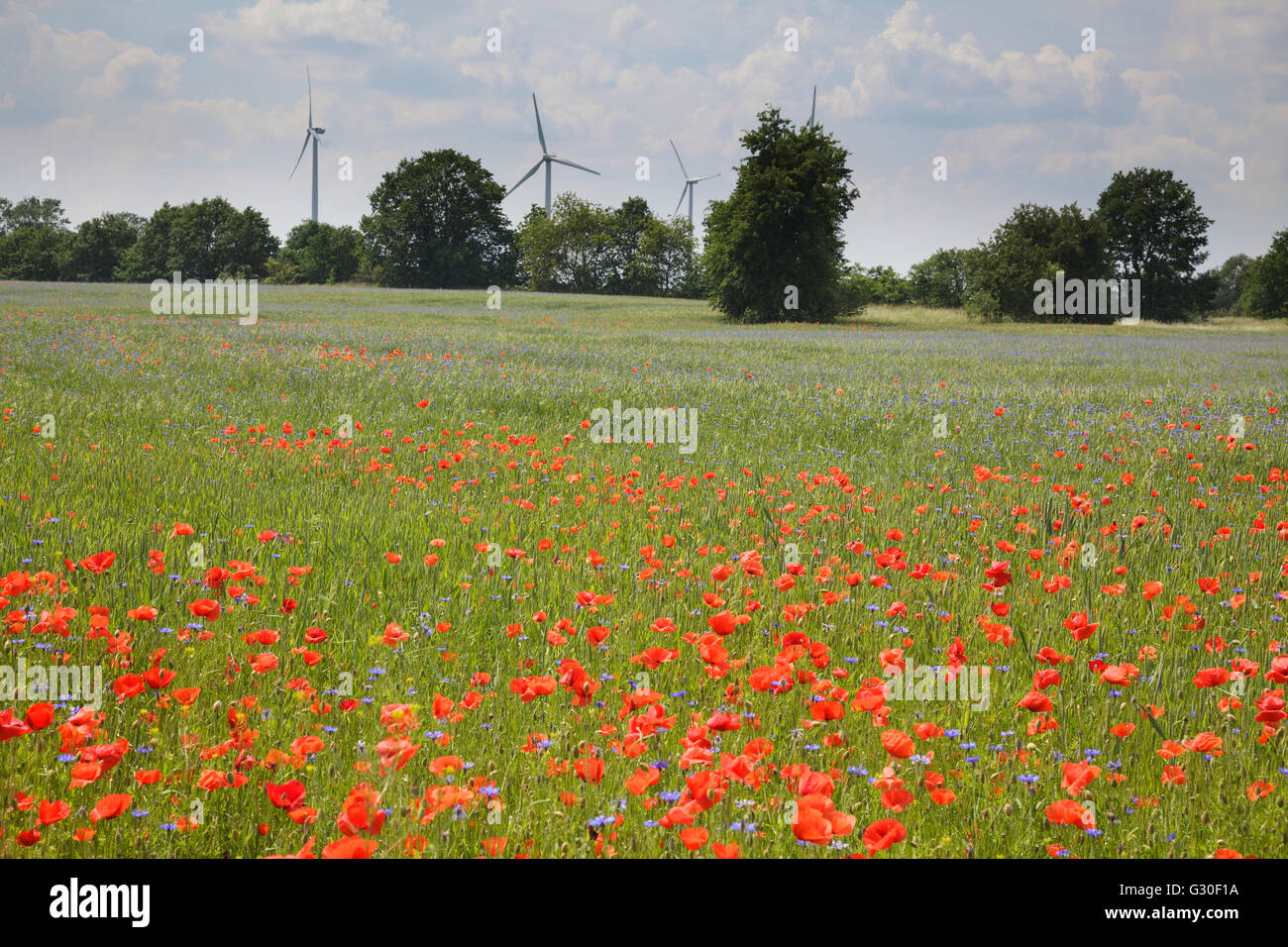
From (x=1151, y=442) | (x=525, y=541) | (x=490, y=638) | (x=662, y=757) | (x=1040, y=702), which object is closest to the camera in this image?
(x=1040, y=702)

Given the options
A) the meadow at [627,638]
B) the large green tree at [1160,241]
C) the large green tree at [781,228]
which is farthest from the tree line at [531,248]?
the meadow at [627,638]

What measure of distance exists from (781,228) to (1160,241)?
177ft

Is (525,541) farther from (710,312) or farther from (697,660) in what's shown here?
(710,312)

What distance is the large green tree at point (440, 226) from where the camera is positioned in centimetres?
8738

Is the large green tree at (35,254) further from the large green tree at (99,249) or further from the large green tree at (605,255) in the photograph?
the large green tree at (605,255)

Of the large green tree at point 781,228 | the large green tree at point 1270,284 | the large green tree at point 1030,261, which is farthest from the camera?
the large green tree at point 1270,284

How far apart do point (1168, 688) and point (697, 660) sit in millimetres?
1921

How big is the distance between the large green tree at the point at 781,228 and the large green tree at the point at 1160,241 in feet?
151

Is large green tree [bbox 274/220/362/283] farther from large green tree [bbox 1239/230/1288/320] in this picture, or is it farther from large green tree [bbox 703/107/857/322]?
large green tree [bbox 1239/230/1288/320]

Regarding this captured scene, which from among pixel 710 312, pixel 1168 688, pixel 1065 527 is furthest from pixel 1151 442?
pixel 710 312

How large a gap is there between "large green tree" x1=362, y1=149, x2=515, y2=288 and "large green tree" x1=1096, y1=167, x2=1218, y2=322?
6172cm

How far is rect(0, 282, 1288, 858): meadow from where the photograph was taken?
2.38 m

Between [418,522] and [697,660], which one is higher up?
[418,522]
